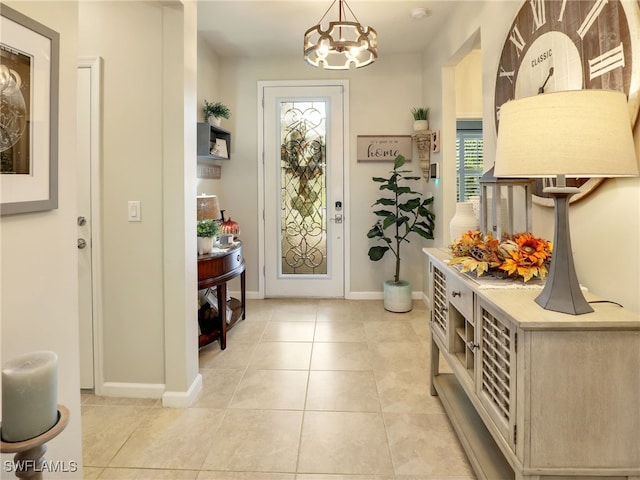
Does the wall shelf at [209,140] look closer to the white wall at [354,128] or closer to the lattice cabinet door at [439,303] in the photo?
the white wall at [354,128]

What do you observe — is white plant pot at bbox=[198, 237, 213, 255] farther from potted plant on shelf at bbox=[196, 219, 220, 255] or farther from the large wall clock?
the large wall clock

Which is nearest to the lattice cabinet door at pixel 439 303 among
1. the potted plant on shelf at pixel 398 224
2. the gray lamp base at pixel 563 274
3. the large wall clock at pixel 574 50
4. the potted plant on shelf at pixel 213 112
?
the large wall clock at pixel 574 50

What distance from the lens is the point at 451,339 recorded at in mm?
1926

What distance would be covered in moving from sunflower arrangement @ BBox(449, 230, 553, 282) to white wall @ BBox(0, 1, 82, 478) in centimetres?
142

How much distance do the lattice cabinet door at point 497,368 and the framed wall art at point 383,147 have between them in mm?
3029

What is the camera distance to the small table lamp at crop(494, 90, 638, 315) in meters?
1.07

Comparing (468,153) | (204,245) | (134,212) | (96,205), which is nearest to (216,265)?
(204,245)

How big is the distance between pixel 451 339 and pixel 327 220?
265cm

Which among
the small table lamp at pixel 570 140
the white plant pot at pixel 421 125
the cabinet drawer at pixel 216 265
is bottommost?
the cabinet drawer at pixel 216 265

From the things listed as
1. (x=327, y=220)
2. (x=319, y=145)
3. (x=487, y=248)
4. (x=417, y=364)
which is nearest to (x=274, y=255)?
(x=327, y=220)

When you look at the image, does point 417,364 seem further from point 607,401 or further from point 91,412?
point 91,412

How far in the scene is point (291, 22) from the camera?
3463 millimetres

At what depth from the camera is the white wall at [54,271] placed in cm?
103

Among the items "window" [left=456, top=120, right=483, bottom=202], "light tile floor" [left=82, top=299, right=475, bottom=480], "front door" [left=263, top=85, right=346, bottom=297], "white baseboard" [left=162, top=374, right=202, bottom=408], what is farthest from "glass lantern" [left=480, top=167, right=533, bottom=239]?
"window" [left=456, top=120, right=483, bottom=202]
